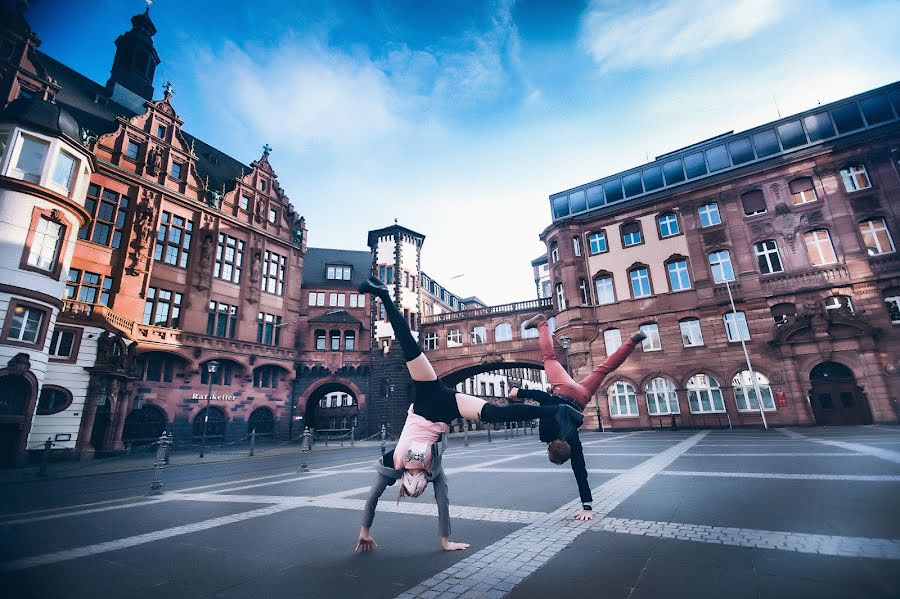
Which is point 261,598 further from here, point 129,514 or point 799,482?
point 799,482

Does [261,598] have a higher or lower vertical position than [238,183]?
lower

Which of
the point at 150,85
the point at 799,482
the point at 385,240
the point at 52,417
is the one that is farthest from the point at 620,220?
the point at 150,85

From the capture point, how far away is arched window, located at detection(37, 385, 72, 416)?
57.2ft

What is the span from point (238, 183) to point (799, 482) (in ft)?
114

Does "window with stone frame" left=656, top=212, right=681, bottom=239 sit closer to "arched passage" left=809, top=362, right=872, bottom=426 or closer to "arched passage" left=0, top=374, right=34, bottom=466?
"arched passage" left=809, top=362, right=872, bottom=426

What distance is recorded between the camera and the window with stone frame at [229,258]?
1103 inches

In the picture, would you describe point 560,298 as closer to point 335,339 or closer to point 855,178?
point 855,178

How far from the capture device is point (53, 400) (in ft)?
58.1

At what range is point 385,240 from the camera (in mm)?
38094

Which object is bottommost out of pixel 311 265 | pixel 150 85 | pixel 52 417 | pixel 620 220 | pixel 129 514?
pixel 129 514

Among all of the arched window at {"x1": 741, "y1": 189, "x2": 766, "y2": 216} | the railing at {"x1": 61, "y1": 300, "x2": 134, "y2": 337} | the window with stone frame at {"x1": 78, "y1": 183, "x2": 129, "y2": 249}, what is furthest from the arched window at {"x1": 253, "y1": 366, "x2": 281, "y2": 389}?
the arched window at {"x1": 741, "y1": 189, "x2": 766, "y2": 216}

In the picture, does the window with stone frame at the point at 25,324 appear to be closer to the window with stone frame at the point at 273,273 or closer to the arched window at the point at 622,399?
the window with stone frame at the point at 273,273

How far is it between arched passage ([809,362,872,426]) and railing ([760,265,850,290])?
14.1ft

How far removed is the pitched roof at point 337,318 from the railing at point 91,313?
15084 mm
